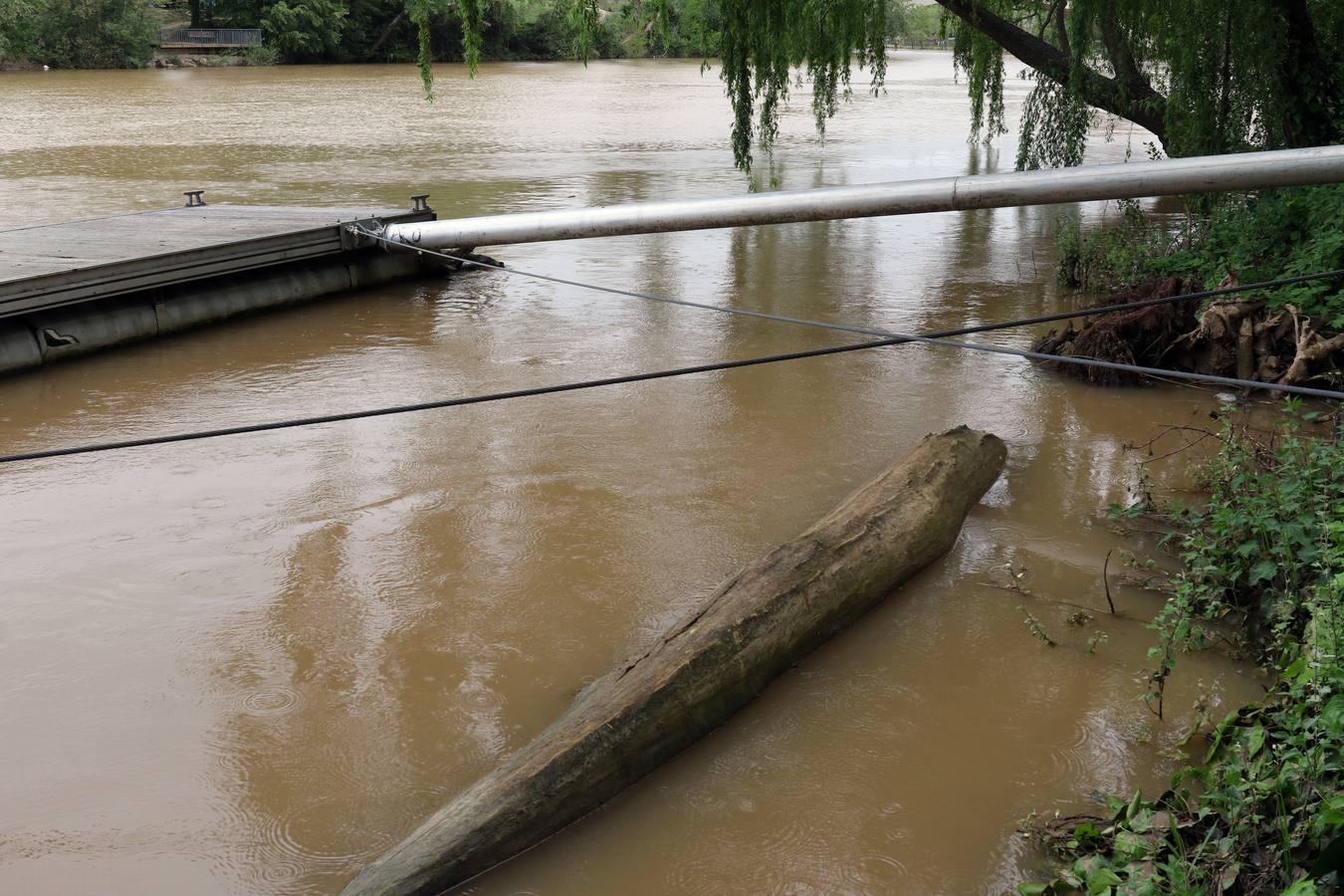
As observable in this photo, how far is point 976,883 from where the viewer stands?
10.4ft

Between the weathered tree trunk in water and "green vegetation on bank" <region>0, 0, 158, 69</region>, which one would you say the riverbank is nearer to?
the weathered tree trunk in water

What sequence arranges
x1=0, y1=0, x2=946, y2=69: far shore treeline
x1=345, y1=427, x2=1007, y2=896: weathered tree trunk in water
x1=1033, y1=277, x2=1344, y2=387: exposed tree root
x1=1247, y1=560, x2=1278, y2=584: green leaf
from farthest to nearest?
x1=0, y1=0, x2=946, y2=69: far shore treeline < x1=1033, y1=277, x2=1344, y2=387: exposed tree root < x1=1247, y1=560, x2=1278, y2=584: green leaf < x1=345, y1=427, x2=1007, y2=896: weathered tree trunk in water

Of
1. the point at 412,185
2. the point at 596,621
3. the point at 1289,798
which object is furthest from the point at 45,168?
the point at 1289,798

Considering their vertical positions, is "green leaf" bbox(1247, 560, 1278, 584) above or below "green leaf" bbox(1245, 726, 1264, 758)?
above

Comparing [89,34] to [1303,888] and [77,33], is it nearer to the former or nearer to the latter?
[77,33]

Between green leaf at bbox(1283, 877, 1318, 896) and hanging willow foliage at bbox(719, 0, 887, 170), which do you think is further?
hanging willow foliage at bbox(719, 0, 887, 170)

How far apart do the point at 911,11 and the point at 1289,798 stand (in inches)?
3012

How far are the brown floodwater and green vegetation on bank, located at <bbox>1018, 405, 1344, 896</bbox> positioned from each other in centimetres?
20

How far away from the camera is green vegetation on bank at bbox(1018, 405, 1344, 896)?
107 inches

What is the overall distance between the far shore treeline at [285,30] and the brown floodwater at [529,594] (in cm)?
3286

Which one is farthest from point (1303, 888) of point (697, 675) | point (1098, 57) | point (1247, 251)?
point (1098, 57)

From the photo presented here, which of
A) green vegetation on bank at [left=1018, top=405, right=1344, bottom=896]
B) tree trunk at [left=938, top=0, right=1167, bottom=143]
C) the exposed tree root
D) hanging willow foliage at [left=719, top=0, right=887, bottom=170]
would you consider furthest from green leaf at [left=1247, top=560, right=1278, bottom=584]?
tree trunk at [left=938, top=0, right=1167, bottom=143]

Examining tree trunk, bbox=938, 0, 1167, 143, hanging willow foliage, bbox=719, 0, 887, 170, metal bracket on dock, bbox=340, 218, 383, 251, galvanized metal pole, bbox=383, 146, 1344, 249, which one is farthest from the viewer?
tree trunk, bbox=938, 0, 1167, 143

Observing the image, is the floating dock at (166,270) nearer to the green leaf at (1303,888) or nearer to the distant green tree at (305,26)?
the green leaf at (1303,888)
